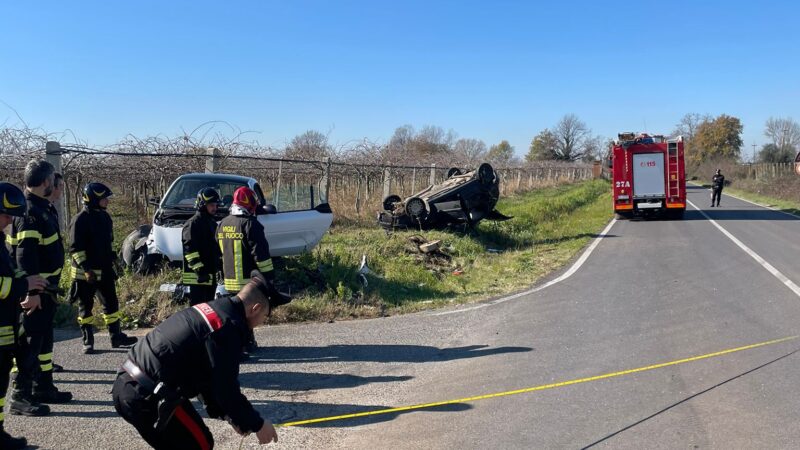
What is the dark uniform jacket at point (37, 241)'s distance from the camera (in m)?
5.51

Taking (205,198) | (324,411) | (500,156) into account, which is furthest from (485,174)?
(500,156)

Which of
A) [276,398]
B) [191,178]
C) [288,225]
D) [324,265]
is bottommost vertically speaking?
[276,398]

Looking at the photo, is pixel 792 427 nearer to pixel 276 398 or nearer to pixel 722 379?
pixel 722 379

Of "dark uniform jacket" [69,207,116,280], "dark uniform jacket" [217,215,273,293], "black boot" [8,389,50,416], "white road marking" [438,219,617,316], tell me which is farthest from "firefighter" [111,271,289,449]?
"white road marking" [438,219,617,316]

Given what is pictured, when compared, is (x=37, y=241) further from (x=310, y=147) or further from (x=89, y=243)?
(x=310, y=147)

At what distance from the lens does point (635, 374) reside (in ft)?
19.7

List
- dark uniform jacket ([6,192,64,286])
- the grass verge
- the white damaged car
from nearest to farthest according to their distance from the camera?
dark uniform jacket ([6,192,64,286]) < the grass verge < the white damaged car

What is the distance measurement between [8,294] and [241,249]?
2.29 m

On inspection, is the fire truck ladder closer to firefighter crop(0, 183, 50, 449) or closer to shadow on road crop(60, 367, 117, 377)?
shadow on road crop(60, 367, 117, 377)

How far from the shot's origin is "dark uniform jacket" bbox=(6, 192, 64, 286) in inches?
217

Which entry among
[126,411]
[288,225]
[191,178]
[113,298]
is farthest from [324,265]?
[126,411]

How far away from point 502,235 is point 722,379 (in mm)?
11578

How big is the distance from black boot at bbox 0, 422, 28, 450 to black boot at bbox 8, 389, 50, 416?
1.94ft

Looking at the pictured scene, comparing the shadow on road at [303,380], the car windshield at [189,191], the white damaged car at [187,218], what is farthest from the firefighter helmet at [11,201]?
the car windshield at [189,191]
